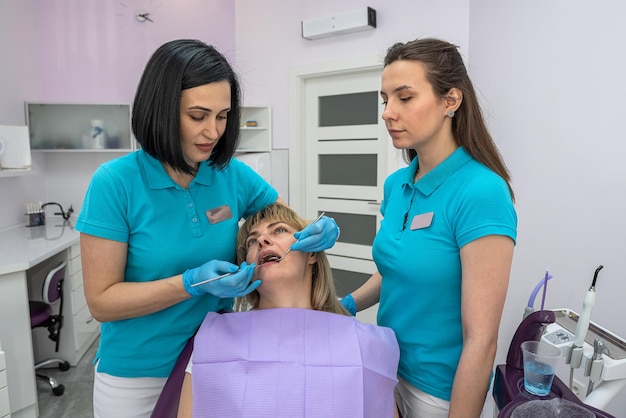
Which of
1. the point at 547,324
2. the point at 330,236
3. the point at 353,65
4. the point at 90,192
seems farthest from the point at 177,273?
the point at 353,65

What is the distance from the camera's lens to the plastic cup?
100cm

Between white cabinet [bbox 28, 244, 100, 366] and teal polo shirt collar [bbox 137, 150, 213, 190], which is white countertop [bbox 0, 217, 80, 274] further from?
teal polo shirt collar [bbox 137, 150, 213, 190]

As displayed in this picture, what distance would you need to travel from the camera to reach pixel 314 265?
4.94 ft

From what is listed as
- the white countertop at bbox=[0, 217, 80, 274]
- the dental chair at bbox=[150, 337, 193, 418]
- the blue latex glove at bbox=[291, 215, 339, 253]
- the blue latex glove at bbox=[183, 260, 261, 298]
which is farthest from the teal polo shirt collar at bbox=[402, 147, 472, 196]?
the white countertop at bbox=[0, 217, 80, 274]

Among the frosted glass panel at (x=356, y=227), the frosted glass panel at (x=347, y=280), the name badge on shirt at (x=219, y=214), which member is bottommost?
the frosted glass panel at (x=347, y=280)

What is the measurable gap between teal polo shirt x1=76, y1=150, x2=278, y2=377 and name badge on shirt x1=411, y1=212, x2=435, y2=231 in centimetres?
53

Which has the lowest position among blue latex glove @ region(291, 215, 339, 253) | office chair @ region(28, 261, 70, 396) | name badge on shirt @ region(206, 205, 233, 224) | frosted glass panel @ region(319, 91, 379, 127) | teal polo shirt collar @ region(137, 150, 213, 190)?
office chair @ region(28, 261, 70, 396)

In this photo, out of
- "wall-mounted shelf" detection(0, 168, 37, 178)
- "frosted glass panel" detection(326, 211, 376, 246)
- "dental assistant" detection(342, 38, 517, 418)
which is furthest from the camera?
"frosted glass panel" detection(326, 211, 376, 246)

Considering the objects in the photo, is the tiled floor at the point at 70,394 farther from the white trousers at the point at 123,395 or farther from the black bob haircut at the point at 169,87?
the black bob haircut at the point at 169,87

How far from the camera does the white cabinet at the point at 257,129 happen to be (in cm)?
398

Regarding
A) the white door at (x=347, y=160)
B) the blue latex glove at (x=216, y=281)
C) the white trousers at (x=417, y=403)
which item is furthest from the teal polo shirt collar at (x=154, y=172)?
the white door at (x=347, y=160)

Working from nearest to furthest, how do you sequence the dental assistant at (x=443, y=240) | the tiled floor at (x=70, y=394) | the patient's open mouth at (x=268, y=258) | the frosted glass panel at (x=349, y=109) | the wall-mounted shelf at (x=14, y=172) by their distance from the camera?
the dental assistant at (x=443, y=240) < the patient's open mouth at (x=268, y=258) < the tiled floor at (x=70, y=394) < the wall-mounted shelf at (x=14, y=172) < the frosted glass panel at (x=349, y=109)

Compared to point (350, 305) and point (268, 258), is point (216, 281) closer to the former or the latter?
point (268, 258)

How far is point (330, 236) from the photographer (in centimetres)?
130
